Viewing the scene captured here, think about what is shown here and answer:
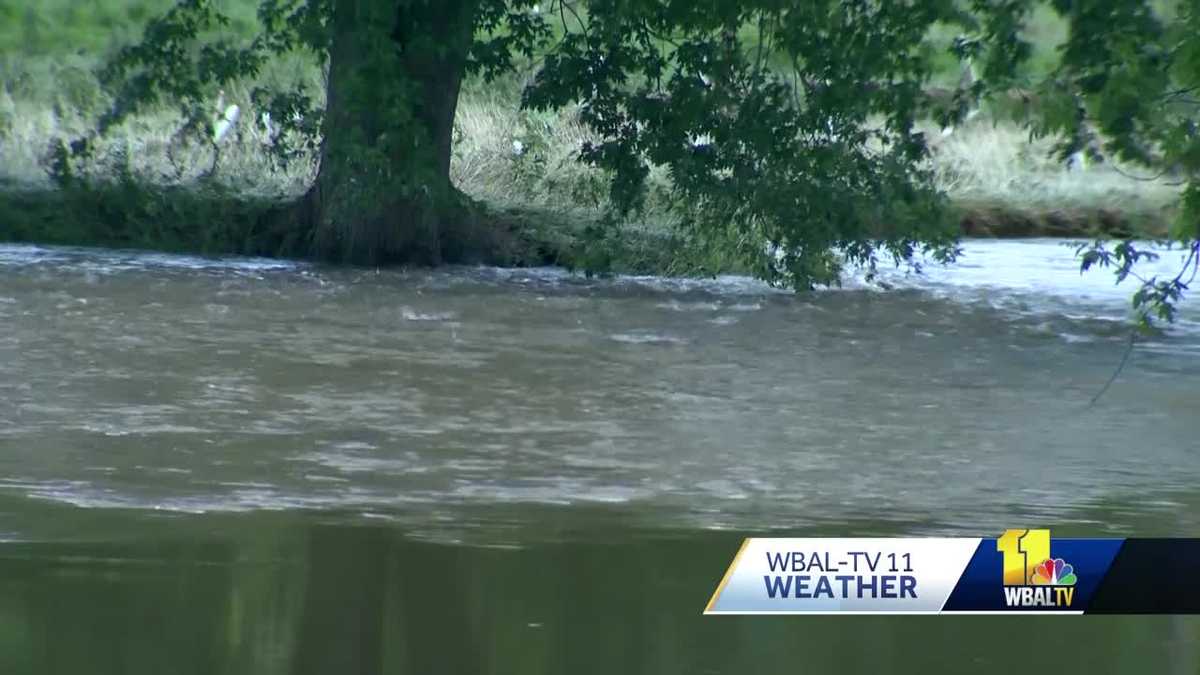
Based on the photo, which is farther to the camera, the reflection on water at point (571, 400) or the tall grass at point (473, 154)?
the tall grass at point (473, 154)

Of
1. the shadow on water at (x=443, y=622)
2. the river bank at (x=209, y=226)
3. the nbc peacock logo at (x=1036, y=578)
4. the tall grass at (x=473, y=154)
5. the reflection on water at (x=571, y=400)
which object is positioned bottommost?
the shadow on water at (x=443, y=622)

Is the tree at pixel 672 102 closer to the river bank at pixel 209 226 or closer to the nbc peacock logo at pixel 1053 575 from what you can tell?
the river bank at pixel 209 226

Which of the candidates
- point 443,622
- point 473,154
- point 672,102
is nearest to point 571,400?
point 443,622

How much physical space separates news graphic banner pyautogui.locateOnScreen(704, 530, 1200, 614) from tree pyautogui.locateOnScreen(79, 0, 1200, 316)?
30.0 ft

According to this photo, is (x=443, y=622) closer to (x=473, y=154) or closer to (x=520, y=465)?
(x=520, y=465)

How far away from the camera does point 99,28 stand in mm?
29547

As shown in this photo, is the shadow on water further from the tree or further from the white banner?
the tree

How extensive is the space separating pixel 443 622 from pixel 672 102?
38.9 ft

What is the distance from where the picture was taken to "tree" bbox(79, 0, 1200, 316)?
1709 centimetres

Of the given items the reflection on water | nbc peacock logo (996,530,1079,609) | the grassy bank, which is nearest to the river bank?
the grassy bank

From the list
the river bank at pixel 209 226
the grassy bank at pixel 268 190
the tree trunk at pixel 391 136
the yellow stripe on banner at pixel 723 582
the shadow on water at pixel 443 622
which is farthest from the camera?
the grassy bank at pixel 268 190

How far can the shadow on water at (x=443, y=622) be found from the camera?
19.9 ft

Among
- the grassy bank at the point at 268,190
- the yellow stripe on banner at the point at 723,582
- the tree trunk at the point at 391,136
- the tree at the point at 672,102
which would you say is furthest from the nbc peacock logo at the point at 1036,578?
the tree trunk at the point at 391,136

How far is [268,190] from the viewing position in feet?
69.3
